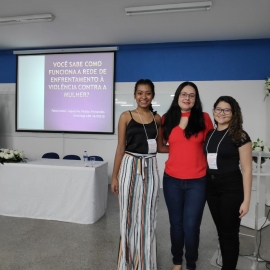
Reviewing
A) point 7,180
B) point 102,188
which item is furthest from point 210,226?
point 7,180

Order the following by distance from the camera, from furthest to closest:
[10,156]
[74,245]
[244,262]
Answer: [10,156], [74,245], [244,262]

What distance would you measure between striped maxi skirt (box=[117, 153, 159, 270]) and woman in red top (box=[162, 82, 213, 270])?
143 mm

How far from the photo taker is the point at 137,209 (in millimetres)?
1824

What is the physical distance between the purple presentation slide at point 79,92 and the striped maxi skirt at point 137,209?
344 centimetres

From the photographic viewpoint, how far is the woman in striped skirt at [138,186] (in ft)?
5.92

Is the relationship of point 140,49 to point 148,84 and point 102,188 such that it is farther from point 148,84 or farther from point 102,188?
point 148,84

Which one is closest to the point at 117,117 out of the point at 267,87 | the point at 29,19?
the point at 29,19

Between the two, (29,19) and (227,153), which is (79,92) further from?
(227,153)

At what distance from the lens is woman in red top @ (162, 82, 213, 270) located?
180 centimetres

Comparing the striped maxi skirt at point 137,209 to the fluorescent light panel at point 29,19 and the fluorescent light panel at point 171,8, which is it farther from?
the fluorescent light panel at point 29,19

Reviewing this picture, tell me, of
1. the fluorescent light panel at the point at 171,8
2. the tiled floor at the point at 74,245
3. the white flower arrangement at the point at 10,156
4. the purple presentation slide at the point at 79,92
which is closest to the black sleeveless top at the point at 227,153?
the tiled floor at the point at 74,245

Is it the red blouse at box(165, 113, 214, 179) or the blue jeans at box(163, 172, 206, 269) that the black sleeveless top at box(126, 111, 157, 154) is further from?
the blue jeans at box(163, 172, 206, 269)

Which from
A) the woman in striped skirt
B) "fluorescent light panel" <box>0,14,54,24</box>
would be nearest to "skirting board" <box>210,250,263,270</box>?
the woman in striped skirt

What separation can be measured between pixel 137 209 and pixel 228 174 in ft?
2.17
